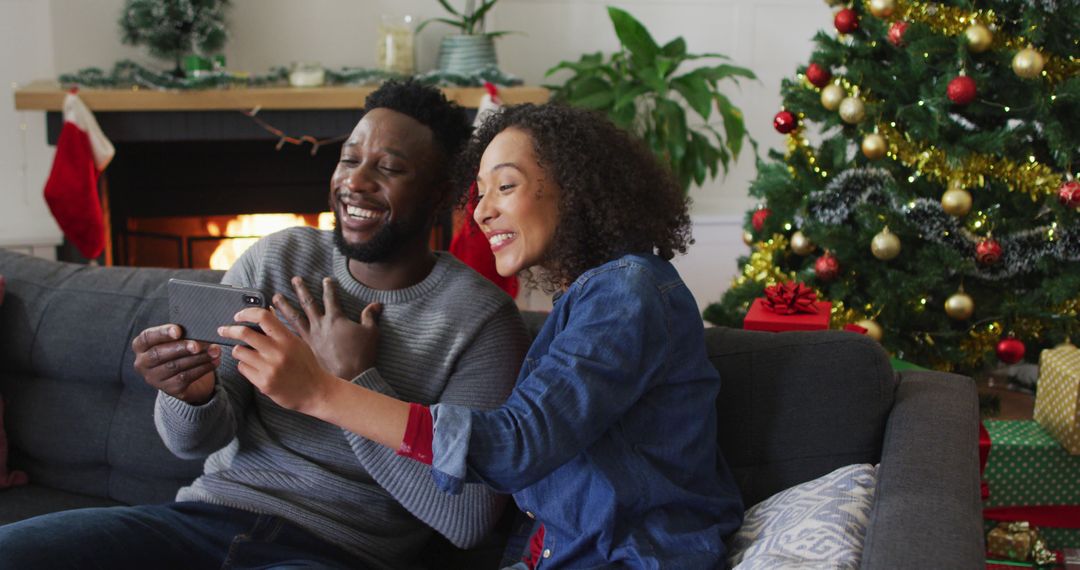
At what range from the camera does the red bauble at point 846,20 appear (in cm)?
263

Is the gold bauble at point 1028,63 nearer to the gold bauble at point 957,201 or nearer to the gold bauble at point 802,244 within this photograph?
the gold bauble at point 957,201

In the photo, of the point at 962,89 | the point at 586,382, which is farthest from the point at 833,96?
the point at 586,382

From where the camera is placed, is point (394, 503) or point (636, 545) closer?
point (636, 545)

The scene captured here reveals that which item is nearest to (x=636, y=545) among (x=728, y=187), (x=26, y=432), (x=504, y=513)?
(x=504, y=513)

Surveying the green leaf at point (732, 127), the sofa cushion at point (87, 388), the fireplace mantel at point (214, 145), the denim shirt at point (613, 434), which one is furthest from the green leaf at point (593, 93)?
the denim shirt at point (613, 434)

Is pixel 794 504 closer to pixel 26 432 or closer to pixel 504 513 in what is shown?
pixel 504 513

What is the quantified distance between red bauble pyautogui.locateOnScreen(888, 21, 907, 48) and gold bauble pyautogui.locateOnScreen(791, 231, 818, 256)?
0.51 metres

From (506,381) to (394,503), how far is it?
242 mm

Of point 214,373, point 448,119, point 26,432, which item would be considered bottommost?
point 26,432

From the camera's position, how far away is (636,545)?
1284 mm

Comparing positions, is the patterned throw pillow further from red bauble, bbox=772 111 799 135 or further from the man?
red bauble, bbox=772 111 799 135

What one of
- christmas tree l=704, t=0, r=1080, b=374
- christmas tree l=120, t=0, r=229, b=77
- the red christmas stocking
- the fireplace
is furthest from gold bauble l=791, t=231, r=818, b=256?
the red christmas stocking

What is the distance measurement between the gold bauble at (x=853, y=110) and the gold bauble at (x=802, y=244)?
1.00ft

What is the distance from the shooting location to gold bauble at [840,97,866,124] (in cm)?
259
